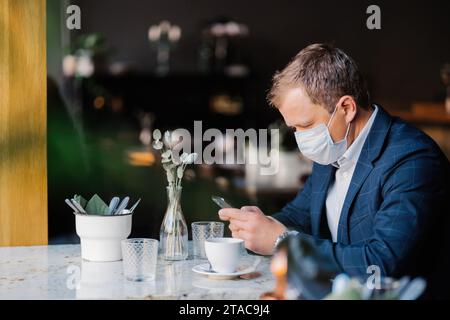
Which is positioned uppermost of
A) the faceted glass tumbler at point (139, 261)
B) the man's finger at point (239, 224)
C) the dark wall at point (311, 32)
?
the dark wall at point (311, 32)

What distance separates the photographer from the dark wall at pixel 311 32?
582cm

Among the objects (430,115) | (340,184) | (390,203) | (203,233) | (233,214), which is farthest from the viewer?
(430,115)

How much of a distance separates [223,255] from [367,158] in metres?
0.55

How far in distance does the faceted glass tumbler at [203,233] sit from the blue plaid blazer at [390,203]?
0.28 m

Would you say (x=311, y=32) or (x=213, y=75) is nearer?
(x=213, y=75)

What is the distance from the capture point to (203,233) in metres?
1.99

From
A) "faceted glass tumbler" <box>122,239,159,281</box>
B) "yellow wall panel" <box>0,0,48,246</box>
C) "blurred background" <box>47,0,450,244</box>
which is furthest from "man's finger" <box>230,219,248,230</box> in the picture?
"blurred background" <box>47,0,450,244</box>

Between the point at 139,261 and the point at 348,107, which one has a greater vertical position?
the point at 348,107

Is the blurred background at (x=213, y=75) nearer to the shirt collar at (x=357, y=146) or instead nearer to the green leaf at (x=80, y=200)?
the green leaf at (x=80, y=200)

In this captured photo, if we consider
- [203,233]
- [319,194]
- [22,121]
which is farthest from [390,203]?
[22,121]

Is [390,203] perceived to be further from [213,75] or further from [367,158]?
[213,75]

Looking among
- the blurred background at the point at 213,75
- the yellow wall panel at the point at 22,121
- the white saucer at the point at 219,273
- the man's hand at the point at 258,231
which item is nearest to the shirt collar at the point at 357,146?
the man's hand at the point at 258,231

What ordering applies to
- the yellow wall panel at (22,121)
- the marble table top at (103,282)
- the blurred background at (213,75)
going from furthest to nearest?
the blurred background at (213,75), the yellow wall panel at (22,121), the marble table top at (103,282)
